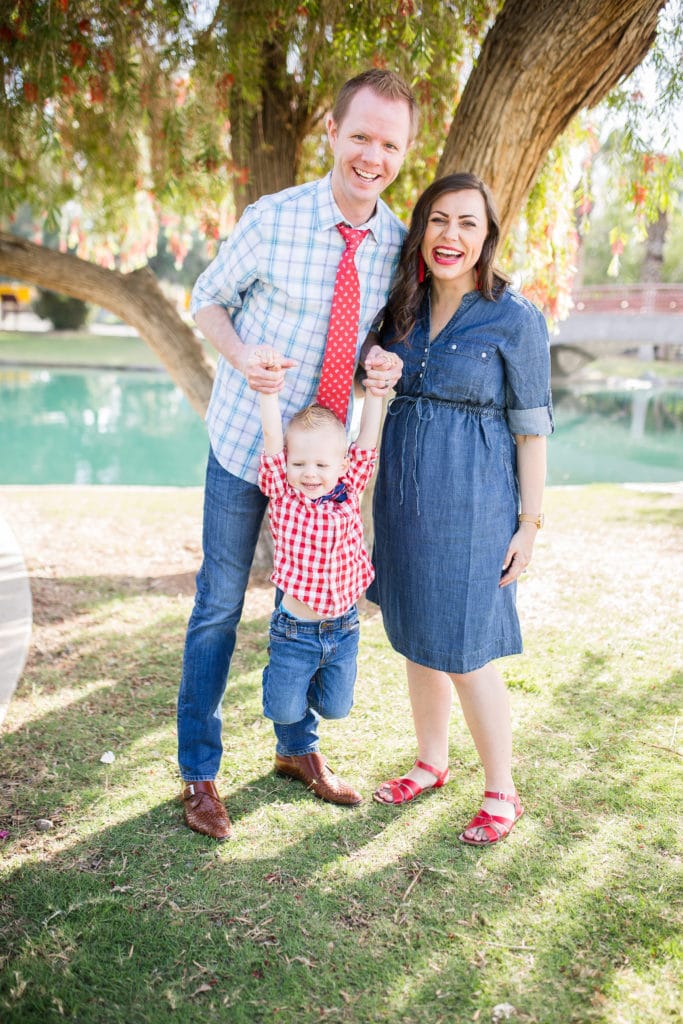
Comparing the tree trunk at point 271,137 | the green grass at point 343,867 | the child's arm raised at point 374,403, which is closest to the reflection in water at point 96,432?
the tree trunk at point 271,137

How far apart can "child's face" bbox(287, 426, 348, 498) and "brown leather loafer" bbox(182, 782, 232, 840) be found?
3.14ft

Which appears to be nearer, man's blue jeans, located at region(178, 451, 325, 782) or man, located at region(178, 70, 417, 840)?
man, located at region(178, 70, 417, 840)

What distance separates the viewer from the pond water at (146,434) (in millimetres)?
10680

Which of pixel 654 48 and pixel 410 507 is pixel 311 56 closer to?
pixel 654 48

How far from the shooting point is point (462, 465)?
2.33m

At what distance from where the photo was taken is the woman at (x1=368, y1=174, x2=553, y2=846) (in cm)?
230

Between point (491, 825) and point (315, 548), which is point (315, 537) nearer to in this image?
point (315, 548)

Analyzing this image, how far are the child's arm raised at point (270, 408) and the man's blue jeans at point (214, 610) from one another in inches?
7.3

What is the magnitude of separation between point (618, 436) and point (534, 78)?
11.4 metres

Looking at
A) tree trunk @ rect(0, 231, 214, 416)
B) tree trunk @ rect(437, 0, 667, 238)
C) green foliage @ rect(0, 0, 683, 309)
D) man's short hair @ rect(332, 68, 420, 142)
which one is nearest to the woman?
man's short hair @ rect(332, 68, 420, 142)

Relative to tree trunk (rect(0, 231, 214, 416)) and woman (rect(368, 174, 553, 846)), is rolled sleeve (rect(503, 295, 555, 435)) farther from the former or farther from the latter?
tree trunk (rect(0, 231, 214, 416))

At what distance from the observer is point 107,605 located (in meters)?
4.40

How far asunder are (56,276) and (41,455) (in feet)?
22.4

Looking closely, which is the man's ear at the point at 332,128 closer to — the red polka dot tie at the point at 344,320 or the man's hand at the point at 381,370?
the red polka dot tie at the point at 344,320
